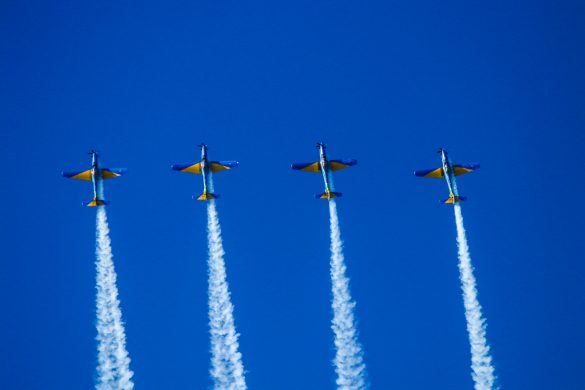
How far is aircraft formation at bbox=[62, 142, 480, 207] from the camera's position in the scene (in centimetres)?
4672

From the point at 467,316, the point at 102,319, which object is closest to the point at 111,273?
the point at 102,319

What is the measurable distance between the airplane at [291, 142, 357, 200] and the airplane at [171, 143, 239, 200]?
16.5 feet

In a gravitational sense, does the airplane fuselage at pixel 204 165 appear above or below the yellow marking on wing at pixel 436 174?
above

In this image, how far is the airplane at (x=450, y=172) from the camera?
4817 centimetres

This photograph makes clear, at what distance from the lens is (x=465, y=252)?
47.3 metres

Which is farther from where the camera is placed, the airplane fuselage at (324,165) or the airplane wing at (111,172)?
the airplane wing at (111,172)

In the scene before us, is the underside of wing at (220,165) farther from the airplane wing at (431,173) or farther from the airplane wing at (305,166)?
the airplane wing at (431,173)

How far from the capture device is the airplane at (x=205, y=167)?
46406mm

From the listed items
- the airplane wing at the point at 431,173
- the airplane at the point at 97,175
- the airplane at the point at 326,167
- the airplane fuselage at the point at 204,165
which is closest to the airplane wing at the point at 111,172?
the airplane at the point at 97,175

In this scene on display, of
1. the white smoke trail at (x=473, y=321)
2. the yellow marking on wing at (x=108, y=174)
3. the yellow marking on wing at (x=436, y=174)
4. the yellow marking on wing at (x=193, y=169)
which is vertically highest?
the yellow marking on wing at (x=193, y=169)

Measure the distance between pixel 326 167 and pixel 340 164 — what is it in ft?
4.09

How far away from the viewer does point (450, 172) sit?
50.2 metres

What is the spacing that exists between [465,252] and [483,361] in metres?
6.86

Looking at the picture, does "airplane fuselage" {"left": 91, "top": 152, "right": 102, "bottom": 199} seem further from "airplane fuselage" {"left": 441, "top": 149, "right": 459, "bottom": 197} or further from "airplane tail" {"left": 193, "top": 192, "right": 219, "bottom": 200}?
"airplane fuselage" {"left": 441, "top": 149, "right": 459, "bottom": 197}
